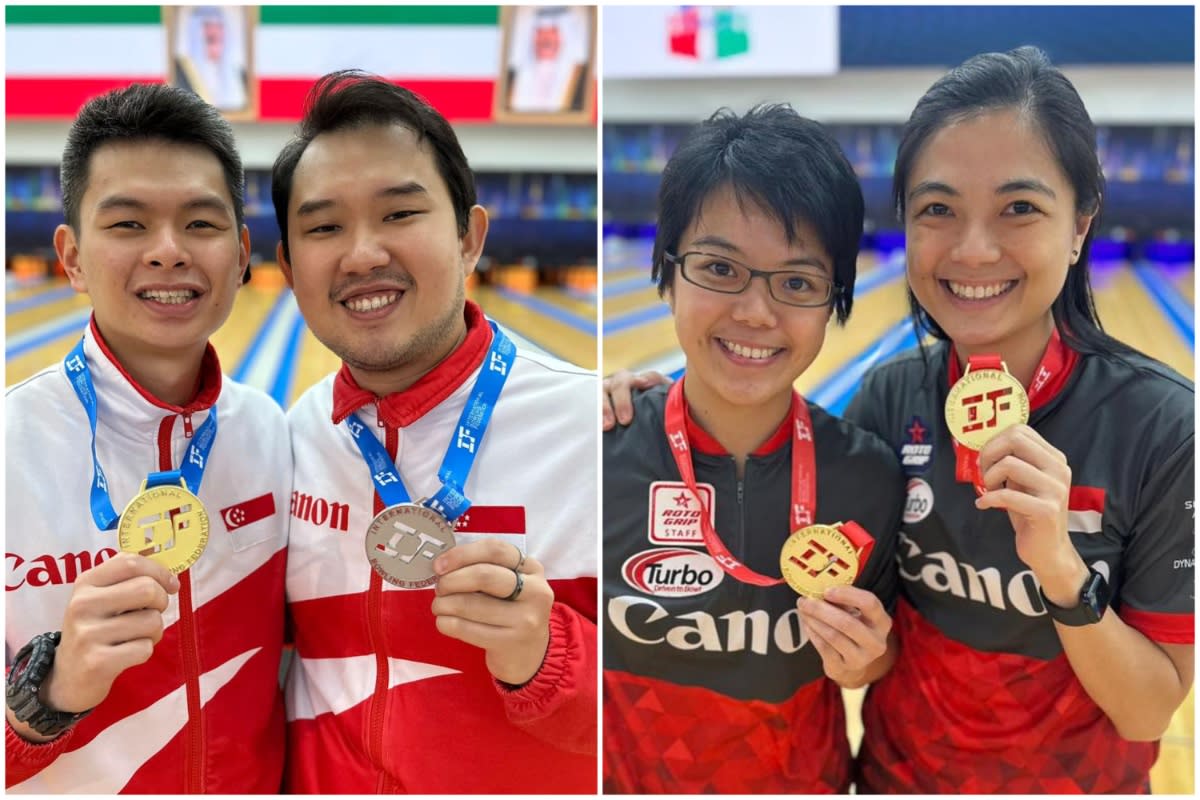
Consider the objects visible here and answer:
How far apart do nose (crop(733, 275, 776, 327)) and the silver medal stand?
58 cm

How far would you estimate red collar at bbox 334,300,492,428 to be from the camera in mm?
1484

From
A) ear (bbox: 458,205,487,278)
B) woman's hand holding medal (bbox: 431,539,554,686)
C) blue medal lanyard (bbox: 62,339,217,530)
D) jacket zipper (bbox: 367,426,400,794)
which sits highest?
ear (bbox: 458,205,487,278)

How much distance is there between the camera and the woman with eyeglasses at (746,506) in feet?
4.78

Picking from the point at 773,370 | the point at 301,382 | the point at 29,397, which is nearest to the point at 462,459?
the point at 773,370

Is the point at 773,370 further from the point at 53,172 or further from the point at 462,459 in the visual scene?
the point at 53,172

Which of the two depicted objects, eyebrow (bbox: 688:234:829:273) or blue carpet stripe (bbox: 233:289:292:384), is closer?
eyebrow (bbox: 688:234:829:273)

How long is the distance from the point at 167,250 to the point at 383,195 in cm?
34

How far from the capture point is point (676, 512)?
1.57 m

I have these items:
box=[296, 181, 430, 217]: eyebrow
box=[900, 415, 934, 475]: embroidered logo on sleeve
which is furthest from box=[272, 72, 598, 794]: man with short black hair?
box=[900, 415, 934, 475]: embroidered logo on sleeve

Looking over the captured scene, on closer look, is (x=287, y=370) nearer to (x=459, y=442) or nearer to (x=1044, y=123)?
(x=459, y=442)

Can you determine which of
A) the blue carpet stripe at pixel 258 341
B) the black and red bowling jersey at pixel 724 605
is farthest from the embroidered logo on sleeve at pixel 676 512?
the blue carpet stripe at pixel 258 341

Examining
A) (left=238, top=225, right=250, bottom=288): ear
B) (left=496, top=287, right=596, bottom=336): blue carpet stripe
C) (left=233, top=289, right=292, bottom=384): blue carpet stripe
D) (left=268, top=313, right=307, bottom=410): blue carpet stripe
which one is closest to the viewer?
(left=238, top=225, right=250, bottom=288): ear

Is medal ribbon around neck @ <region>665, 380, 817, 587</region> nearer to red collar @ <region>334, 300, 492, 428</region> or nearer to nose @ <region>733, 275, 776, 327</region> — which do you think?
nose @ <region>733, 275, 776, 327</region>

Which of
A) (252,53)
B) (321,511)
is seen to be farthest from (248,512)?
(252,53)
